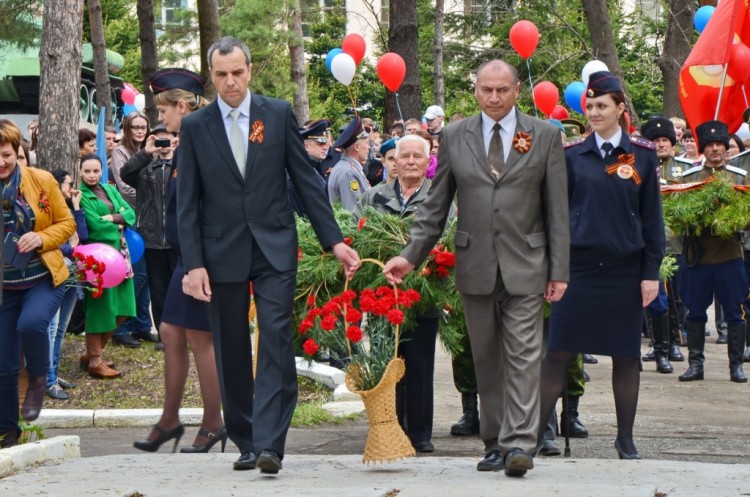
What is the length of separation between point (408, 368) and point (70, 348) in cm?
519

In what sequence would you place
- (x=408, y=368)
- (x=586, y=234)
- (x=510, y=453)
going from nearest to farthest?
(x=510, y=453), (x=586, y=234), (x=408, y=368)

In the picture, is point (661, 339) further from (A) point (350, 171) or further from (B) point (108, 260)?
(B) point (108, 260)

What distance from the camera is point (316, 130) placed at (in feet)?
44.6

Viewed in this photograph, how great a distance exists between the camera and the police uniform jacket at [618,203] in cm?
767

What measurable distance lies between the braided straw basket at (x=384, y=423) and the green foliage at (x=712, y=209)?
4699mm

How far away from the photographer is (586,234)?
7711mm

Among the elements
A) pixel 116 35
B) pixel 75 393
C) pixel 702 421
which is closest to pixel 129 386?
pixel 75 393

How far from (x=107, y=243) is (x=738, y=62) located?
890 centimetres

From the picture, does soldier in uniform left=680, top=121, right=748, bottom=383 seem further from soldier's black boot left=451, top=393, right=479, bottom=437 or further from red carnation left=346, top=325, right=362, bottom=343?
red carnation left=346, top=325, right=362, bottom=343

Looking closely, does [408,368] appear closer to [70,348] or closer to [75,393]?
[75,393]

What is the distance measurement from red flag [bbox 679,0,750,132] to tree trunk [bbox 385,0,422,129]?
5.09m

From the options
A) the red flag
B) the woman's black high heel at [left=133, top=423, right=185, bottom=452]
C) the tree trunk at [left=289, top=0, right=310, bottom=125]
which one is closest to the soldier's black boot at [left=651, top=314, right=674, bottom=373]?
the red flag

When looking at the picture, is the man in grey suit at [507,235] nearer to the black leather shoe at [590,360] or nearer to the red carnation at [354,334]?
the red carnation at [354,334]

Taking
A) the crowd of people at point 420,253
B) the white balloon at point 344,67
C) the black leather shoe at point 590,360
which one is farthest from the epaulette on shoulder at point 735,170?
the white balloon at point 344,67
